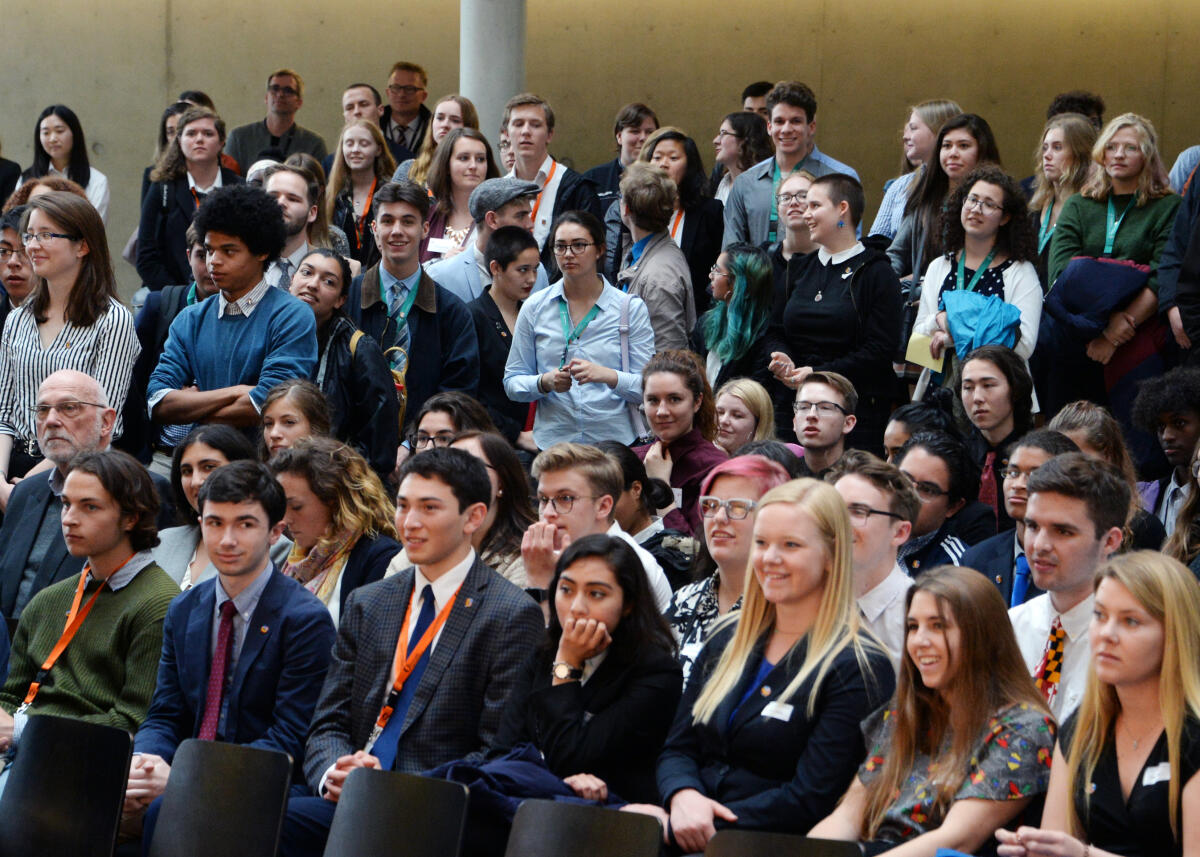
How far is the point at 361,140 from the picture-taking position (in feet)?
23.0

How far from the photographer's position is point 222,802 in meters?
3.29

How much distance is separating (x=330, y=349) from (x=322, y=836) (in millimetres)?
2295

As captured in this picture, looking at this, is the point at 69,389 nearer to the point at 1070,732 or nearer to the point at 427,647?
the point at 427,647

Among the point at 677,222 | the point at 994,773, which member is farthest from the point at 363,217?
the point at 994,773

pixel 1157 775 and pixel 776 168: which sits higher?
pixel 776 168

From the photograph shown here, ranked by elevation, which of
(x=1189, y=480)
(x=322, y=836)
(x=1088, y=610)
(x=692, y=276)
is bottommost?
(x=322, y=836)

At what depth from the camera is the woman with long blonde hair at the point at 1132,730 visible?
2752mm

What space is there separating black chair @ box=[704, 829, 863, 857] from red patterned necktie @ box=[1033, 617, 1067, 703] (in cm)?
87

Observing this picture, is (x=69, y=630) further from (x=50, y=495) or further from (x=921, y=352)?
(x=921, y=352)

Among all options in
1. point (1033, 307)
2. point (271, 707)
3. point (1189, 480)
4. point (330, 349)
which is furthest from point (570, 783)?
point (1033, 307)

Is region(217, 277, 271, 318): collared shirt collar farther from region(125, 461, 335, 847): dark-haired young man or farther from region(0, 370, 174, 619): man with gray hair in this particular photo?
region(125, 461, 335, 847): dark-haired young man

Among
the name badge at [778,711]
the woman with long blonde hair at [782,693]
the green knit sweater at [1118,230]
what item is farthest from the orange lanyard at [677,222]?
the name badge at [778,711]

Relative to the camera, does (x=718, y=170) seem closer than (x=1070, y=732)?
No

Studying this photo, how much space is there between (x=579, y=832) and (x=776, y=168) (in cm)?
431
